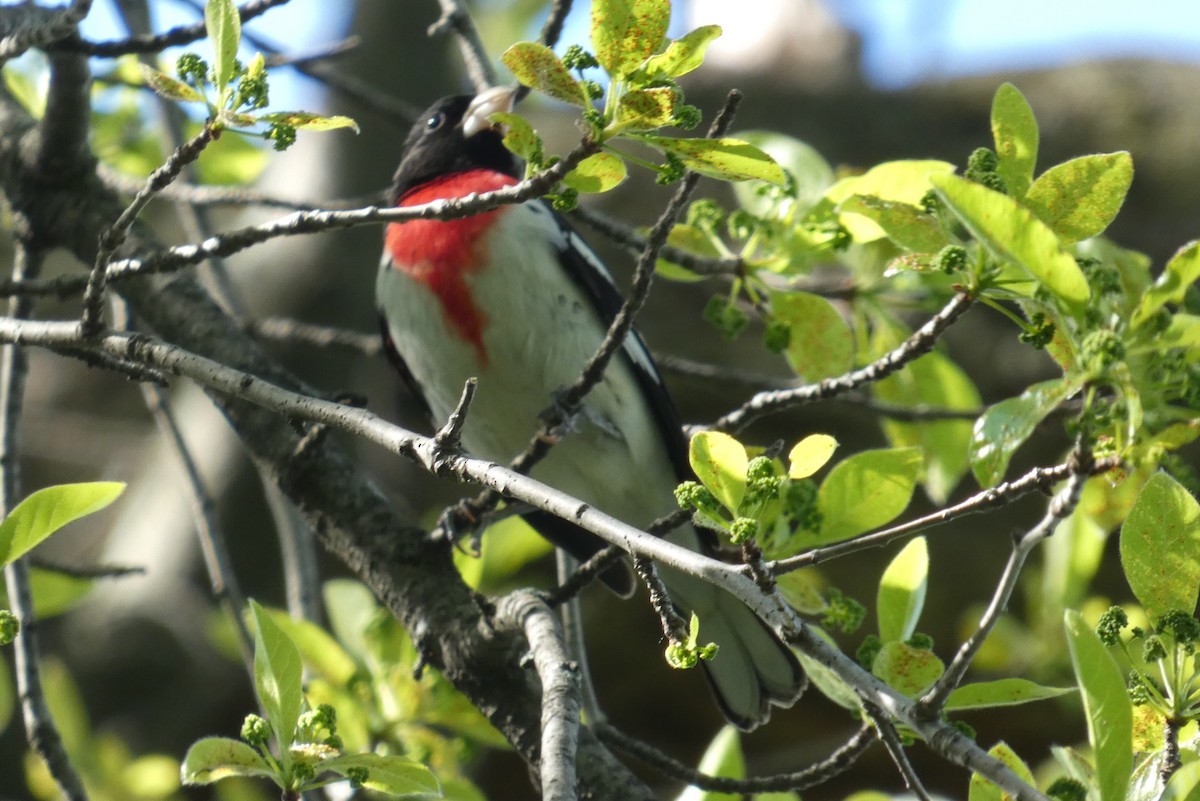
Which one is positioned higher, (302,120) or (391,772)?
(302,120)

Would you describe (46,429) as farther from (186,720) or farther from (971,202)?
(971,202)

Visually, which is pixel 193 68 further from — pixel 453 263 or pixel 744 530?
pixel 453 263

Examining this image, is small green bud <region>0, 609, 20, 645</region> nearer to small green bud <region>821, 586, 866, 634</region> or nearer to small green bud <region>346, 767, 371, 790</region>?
small green bud <region>346, 767, 371, 790</region>

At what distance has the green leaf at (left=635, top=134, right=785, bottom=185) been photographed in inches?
55.3

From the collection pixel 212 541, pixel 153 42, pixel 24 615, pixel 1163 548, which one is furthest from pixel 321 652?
pixel 1163 548

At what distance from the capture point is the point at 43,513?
156 centimetres

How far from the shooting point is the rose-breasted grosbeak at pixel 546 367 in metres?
2.99

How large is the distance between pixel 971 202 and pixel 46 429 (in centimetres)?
640

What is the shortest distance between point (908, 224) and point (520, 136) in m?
0.50

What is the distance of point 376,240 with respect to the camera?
6.30 m

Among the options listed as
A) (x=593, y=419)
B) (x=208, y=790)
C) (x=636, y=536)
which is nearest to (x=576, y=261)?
(x=593, y=419)

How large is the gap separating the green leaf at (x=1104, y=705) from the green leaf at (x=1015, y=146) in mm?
488

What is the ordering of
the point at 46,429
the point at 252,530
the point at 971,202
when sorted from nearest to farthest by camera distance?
1. the point at 971,202
2. the point at 252,530
3. the point at 46,429

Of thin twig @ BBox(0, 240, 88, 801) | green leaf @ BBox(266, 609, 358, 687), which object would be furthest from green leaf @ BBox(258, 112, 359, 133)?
green leaf @ BBox(266, 609, 358, 687)
